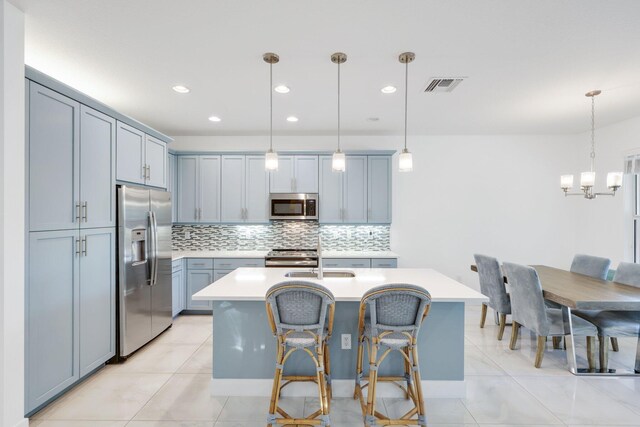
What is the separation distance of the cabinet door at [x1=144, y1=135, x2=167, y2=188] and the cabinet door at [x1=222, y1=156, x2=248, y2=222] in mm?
962

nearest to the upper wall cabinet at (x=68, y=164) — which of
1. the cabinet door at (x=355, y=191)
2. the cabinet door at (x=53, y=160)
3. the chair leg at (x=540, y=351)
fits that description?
the cabinet door at (x=53, y=160)

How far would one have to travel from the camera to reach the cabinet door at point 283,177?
189 inches

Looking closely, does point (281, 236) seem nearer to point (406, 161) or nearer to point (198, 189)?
point (198, 189)

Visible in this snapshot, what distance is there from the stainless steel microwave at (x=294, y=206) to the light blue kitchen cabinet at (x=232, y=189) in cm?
50

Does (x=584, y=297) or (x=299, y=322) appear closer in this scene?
(x=299, y=322)

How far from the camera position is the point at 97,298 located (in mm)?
2795

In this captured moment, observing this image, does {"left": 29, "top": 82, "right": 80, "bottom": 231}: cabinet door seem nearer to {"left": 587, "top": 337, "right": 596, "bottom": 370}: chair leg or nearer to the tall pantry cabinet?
the tall pantry cabinet

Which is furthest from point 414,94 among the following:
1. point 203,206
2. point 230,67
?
point 203,206

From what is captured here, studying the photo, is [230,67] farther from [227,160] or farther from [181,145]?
[181,145]

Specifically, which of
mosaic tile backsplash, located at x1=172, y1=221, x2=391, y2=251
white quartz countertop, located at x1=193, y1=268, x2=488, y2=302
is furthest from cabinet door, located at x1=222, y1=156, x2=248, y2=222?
white quartz countertop, located at x1=193, y1=268, x2=488, y2=302

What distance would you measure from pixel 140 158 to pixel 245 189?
161cm

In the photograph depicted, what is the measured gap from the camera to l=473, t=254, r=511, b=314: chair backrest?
352 centimetres

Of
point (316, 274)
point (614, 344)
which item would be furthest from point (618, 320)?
point (316, 274)

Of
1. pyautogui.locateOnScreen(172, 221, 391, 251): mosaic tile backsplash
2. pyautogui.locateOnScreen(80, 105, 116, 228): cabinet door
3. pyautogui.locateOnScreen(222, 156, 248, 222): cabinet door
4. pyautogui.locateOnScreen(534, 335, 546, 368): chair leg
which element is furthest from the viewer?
pyautogui.locateOnScreen(172, 221, 391, 251): mosaic tile backsplash
